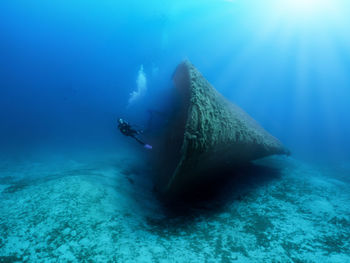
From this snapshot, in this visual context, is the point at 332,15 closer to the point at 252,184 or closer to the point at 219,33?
the point at 219,33

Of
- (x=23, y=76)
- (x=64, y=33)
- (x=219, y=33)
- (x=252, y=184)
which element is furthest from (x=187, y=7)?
(x=23, y=76)

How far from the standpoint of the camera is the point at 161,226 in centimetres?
261

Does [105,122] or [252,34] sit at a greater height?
[252,34]

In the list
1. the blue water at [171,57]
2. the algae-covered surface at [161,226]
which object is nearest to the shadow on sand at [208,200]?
the algae-covered surface at [161,226]

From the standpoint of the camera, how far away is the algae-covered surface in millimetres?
1894

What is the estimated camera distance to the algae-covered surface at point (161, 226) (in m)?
1.89

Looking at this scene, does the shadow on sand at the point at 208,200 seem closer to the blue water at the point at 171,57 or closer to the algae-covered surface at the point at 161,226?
the algae-covered surface at the point at 161,226

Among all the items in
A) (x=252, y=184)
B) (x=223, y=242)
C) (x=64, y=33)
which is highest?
(x=64, y=33)

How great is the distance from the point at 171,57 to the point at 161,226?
59093 mm

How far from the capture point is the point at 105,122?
44.6m

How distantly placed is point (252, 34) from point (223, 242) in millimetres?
67378

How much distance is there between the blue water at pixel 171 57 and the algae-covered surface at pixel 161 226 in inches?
1486

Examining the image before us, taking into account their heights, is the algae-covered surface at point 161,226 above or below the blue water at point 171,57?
below

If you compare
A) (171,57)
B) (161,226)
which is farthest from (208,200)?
(171,57)
